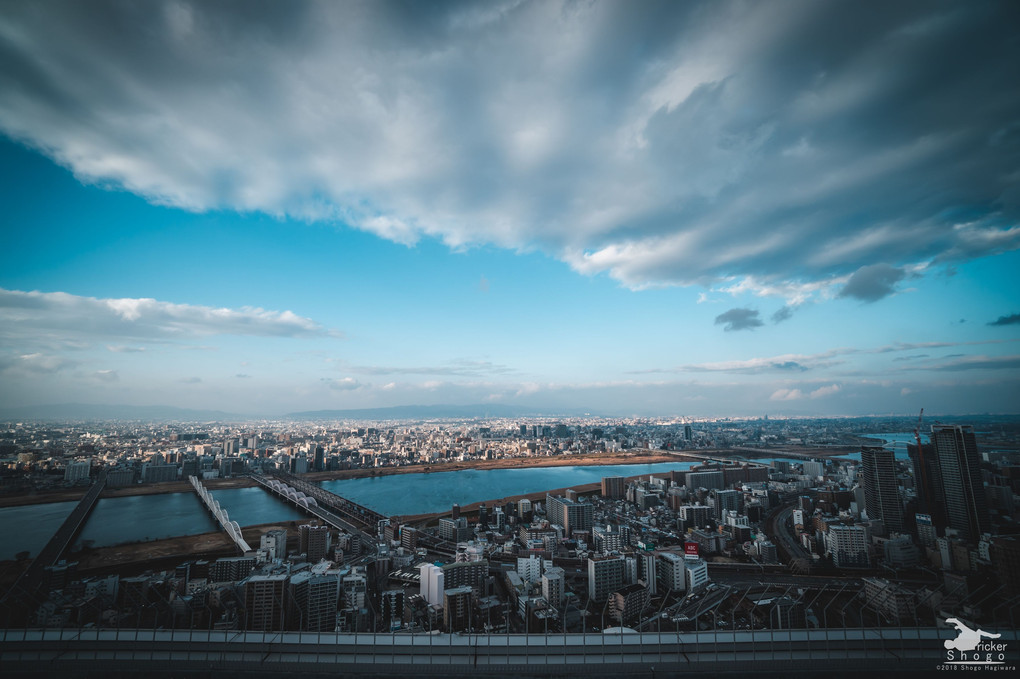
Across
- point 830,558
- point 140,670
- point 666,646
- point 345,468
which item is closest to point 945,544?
point 830,558

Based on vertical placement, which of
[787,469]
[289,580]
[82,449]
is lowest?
[787,469]

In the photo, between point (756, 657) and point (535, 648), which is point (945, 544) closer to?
point (756, 657)

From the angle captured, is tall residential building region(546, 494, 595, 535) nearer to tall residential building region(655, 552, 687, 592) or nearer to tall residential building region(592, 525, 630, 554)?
tall residential building region(592, 525, 630, 554)

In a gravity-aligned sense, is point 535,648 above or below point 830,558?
above

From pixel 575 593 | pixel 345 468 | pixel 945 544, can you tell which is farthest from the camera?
pixel 345 468

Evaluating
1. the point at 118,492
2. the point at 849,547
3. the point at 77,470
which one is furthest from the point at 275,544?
the point at 849,547

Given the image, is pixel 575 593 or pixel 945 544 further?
pixel 945 544

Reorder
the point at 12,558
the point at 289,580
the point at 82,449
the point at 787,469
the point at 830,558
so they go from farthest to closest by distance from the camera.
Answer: the point at 787,469, the point at 82,449, the point at 830,558, the point at 12,558, the point at 289,580

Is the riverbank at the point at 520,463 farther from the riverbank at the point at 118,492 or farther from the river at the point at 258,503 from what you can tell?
the riverbank at the point at 118,492
